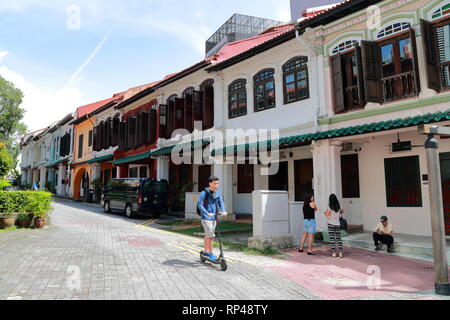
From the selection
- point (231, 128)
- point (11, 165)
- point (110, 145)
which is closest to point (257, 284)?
point (231, 128)

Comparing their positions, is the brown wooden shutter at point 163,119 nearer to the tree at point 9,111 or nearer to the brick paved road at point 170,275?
the brick paved road at point 170,275

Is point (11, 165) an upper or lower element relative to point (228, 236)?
upper

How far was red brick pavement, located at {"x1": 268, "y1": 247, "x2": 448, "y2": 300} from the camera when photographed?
16.7 ft

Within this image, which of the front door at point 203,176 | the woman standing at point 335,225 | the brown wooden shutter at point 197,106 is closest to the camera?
the woman standing at point 335,225

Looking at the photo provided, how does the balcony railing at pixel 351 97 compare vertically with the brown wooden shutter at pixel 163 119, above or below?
below

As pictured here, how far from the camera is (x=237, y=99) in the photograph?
46.1 feet

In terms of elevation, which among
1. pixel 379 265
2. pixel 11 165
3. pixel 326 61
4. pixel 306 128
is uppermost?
pixel 326 61

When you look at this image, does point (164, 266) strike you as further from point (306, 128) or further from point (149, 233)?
point (306, 128)

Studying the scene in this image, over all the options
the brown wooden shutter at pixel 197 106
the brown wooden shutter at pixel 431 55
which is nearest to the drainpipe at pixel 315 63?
the brown wooden shutter at pixel 431 55

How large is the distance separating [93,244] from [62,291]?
4170 millimetres

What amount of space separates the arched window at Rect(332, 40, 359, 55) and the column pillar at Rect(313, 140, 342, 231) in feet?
9.83

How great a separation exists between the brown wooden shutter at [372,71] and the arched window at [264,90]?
3.99 m

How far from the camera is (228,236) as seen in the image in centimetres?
1081

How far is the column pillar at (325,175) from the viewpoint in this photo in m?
9.92
